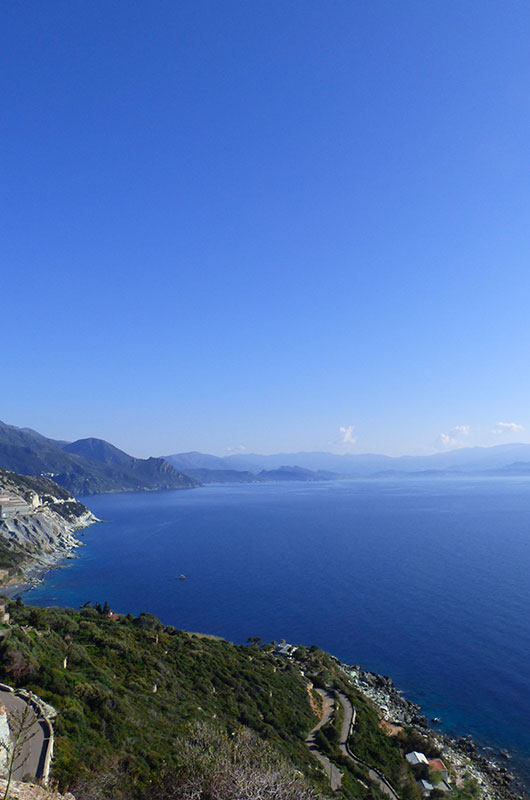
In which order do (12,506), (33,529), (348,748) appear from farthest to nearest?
(12,506) → (33,529) → (348,748)

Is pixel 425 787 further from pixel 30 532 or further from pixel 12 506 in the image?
pixel 12 506

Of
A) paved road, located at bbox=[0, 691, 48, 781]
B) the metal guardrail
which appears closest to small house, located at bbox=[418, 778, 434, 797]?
the metal guardrail

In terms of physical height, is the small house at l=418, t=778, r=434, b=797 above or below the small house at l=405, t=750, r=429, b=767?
below


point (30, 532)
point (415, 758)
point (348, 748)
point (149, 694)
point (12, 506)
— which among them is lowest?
point (415, 758)

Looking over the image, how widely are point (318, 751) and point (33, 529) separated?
91.8 metres

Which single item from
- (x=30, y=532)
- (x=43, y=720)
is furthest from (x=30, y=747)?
(x=30, y=532)

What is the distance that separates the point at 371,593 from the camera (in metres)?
66.8

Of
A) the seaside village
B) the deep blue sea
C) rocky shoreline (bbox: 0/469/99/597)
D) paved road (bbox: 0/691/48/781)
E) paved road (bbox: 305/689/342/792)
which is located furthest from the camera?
the seaside village

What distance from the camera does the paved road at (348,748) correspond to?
24.9 meters

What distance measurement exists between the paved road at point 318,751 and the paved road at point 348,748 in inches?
40.4

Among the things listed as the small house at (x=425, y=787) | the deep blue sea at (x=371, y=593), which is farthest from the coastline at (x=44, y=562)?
the small house at (x=425, y=787)

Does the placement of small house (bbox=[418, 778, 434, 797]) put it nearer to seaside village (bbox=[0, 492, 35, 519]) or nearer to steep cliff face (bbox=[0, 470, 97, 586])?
steep cliff face (bbox=[0, 470, 97, 586])

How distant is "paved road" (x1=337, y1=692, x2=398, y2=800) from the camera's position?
81.7 feet

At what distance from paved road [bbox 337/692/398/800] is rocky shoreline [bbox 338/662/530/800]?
Result: 3636 millimetres
